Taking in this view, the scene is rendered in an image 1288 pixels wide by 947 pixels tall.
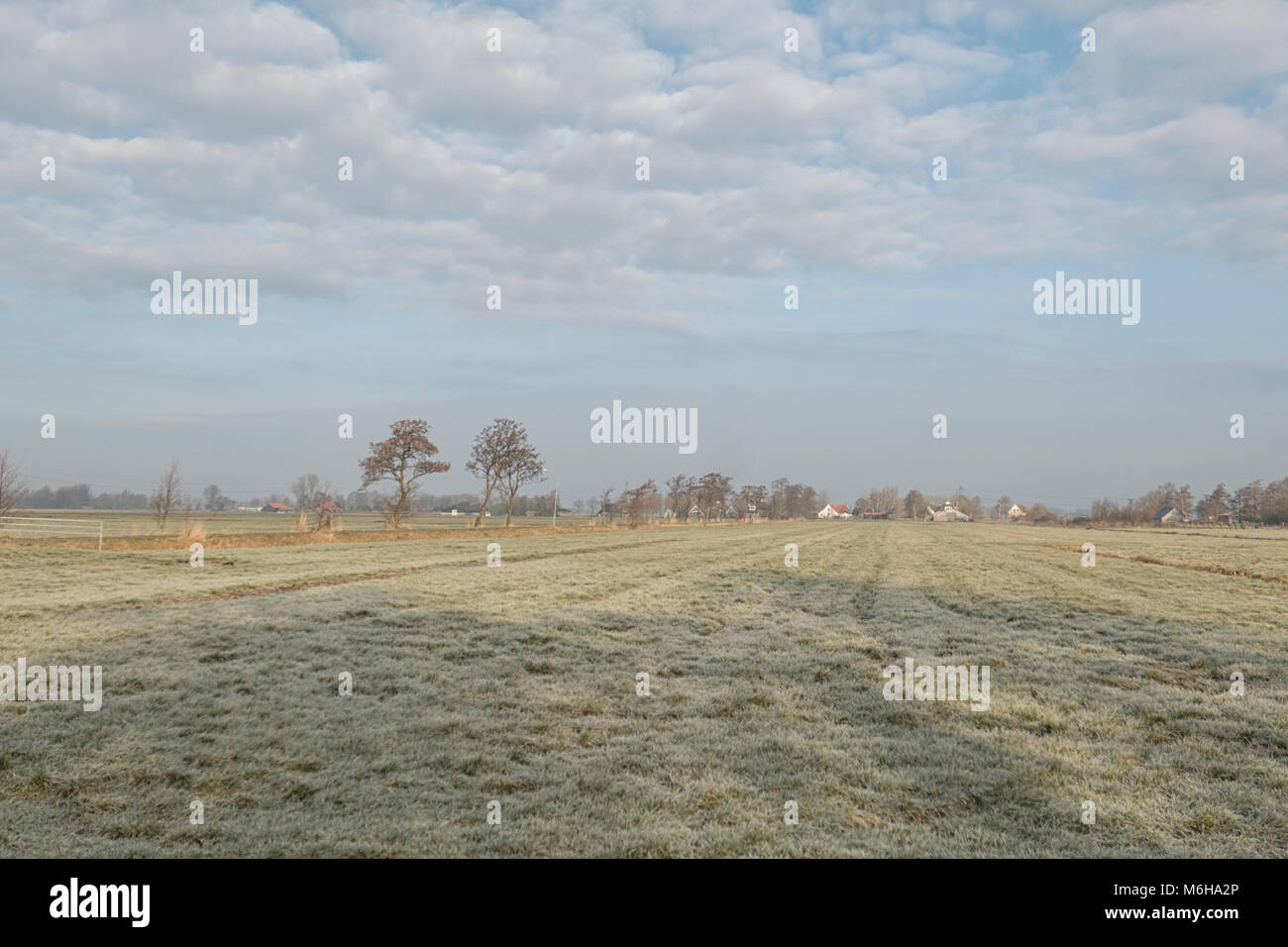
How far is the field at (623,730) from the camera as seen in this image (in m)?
5.22

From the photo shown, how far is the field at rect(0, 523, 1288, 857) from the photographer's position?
5223mm

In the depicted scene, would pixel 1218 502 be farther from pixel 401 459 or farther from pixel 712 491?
pixel 401 459

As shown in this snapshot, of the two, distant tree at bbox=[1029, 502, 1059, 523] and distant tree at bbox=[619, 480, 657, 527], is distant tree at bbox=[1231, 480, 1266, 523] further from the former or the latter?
distant tree at bbox=[619, 480, 657, 527]

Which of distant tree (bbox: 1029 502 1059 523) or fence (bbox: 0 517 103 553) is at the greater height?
fence (bbox: 0 517 103 553)

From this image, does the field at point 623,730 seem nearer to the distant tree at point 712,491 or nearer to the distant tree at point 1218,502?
the distant tree at point 712,491

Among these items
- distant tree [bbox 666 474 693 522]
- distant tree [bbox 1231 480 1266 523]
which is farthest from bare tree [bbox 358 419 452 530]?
distant tree [bbox 1231 480 1266 523]

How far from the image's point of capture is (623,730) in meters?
7.84

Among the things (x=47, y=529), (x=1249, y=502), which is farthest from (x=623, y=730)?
(x=1249, y=502)

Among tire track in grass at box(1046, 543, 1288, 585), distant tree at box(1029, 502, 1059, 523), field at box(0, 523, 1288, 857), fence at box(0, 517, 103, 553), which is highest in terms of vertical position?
fence at box(0, 517, 103, 553)

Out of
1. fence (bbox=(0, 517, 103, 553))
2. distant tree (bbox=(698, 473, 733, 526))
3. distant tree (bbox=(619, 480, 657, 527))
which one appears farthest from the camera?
distant tree (bbox=(698, 473, 733, 526))

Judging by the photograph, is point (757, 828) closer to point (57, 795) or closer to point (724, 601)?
point (57, 795)
